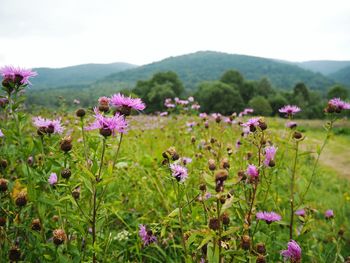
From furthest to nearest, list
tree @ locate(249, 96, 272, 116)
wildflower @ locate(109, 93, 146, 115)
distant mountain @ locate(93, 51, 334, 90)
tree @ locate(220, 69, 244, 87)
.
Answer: distant mountain @ locate(93, 51, 334, 90), tree @ locate(220, 69, 244, 87), tree @ locate(249, 96, 272, 116), wildflower @ locate(109, 93, 146, 115)

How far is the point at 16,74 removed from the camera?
60.6 inches

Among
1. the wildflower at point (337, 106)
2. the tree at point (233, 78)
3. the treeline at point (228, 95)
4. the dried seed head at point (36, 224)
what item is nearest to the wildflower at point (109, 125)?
the dried seed head at point (36, 224)

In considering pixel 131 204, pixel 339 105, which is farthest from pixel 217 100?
pixel 339 105

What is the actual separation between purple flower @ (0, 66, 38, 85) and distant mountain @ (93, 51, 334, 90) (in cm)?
12188

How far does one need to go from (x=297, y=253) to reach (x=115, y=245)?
4.12ft

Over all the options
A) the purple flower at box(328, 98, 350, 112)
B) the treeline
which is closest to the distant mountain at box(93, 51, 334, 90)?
the treeline

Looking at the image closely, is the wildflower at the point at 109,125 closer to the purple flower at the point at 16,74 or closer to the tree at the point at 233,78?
the purple flower at the point at 16,74

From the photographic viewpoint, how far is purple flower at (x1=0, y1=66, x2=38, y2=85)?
5.01 feet

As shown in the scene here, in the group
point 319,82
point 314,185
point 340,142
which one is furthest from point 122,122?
point 319,82

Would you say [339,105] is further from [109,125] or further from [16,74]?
[16,74]

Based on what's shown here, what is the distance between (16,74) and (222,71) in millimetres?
164374

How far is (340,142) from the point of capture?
1027 cm

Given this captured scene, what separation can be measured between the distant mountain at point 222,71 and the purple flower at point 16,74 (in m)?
122

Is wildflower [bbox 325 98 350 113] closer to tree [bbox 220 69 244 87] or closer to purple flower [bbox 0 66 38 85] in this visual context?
purple flower [bbox 0 66 38 85]
